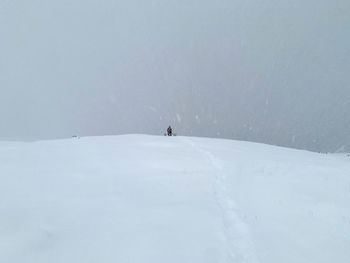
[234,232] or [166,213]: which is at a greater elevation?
[166,213]

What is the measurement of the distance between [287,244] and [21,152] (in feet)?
41.4

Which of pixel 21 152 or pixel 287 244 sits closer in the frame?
pixel 287 244

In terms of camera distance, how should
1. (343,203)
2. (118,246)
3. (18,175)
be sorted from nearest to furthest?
1. (118,246)
2. (343,203)
3. (18,175)

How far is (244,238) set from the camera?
7809 millimetres

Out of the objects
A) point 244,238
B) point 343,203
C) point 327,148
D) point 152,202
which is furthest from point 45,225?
point 327,148

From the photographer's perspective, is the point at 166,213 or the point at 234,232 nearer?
the point at 234,232

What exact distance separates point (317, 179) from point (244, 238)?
22.8 ft

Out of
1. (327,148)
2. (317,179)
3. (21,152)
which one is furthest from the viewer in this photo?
(327,148)

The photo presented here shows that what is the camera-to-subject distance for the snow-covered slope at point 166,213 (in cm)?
704

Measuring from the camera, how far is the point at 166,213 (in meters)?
8.86

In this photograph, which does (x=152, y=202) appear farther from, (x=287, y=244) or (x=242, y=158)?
(x=242, y=158)

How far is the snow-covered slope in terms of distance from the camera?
7.04 m

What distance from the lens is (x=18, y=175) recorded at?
38.1 feet

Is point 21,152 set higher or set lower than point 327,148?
higher
